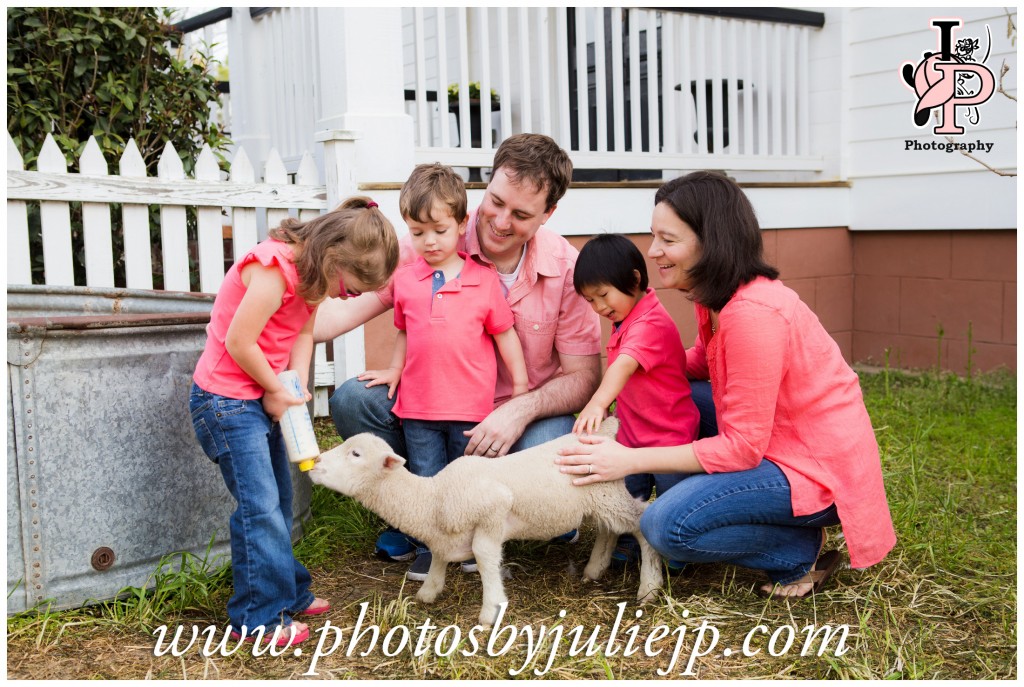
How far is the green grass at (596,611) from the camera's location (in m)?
2.53

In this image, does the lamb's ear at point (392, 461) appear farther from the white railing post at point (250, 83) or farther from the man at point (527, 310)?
the white railing post at point (250, 83)

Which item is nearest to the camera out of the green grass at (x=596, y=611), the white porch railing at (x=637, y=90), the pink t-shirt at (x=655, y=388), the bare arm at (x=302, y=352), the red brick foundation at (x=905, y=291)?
the green grass at (x=596, y=611)

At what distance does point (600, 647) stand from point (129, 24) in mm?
4296

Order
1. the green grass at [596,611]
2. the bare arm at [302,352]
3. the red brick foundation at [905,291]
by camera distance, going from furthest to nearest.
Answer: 1. the red brick foundation at [905,291]
2. the bare arm at [302,352]
3. the green grass at [596,611]

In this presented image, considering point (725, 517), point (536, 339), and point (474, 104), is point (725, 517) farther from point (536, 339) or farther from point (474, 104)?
point (474, 104)

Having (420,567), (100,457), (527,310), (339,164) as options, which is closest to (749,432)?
(527,310)

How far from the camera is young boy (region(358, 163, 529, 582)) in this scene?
10.2 feet

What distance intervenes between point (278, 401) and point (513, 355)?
33.4 inches

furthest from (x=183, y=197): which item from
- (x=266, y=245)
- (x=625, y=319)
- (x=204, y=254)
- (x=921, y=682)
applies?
(x=921, y=682)

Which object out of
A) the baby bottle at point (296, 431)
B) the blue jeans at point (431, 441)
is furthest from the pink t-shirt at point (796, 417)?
the baby bottle at point (296, 431)

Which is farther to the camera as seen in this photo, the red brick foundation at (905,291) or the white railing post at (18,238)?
the red brick foundation at (905,291)

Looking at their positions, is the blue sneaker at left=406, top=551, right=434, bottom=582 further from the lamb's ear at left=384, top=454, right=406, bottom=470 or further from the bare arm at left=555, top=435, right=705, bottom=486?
the bare arm at left=555, top=435, right=705, bottom=486

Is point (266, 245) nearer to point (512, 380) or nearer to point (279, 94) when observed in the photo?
point (512, 380)

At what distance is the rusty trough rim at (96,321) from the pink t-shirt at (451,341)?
670 mm
